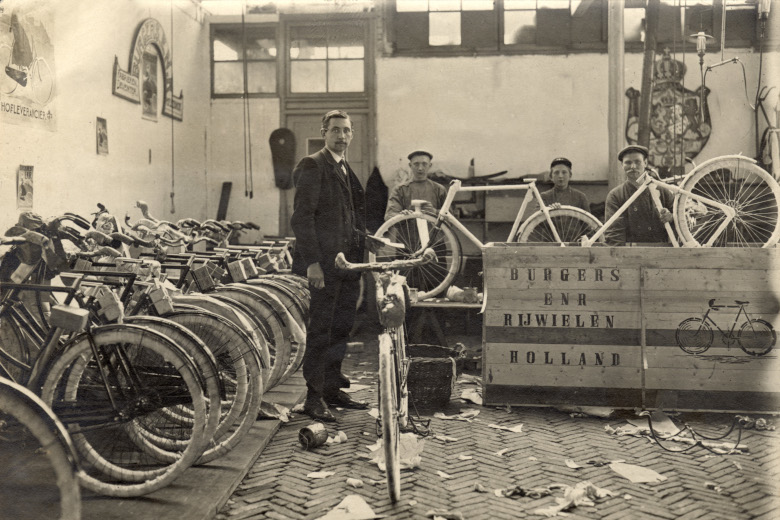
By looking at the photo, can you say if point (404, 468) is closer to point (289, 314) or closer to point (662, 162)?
point (289, 314)

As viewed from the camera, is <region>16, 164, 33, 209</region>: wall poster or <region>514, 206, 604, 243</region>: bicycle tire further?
<region>514, 206, 604, 243</region>: bicycle tire

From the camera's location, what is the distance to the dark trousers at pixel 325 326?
4.42 meters

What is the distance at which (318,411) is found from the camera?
4.45 metres

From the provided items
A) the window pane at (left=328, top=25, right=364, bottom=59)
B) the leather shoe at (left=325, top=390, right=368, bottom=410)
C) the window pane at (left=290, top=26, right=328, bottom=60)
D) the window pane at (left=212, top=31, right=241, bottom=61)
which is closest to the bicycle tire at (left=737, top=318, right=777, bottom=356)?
the leather shoe at (left=325, top=390, right=368, bottom=410)

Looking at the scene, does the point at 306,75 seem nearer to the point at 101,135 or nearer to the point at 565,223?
the point at 101,135

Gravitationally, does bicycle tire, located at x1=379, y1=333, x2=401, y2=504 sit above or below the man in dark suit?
below

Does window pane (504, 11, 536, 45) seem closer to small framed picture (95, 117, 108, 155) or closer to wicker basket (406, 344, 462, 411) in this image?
small framed picture (95, 117, 108, 155)

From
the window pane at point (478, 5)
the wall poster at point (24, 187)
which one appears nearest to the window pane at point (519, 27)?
the window pane at point (478, 5)

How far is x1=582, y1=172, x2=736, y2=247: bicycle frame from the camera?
17.2 ft

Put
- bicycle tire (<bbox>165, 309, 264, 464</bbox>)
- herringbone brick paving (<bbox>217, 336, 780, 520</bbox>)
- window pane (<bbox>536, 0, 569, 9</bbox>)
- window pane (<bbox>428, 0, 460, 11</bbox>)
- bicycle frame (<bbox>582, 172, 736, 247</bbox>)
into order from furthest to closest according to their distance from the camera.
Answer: window pane (<bbox>428, 0, 460, 11</bbox>), window pane (<bbox>536, 0, 569, 9</bbox>), bicycle frame (<bbox>582, 172, 736, 247</bbox>), bicycle tire (<bbox>165, 309, 264, 464</bbox>), herringbone brick paving (<bbox>217, 336, 780, 520</bbox>)

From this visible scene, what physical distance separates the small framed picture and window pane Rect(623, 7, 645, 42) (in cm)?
642

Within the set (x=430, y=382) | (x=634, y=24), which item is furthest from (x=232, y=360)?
(x=634, y=24)

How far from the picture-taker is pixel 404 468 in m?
3.62

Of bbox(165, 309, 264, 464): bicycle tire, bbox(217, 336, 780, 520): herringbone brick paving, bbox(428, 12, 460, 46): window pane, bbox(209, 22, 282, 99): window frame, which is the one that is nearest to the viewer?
bbox(217, 336, 780, 520): herringbone brick paving
